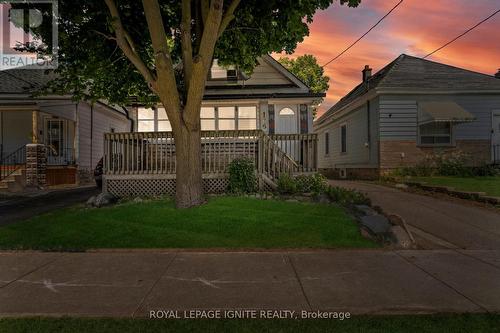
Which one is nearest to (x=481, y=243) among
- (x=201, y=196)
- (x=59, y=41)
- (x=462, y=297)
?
(x=462, y=297)

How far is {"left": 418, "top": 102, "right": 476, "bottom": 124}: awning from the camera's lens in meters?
17.1

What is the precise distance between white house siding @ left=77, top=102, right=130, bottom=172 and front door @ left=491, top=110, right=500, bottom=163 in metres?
19.5

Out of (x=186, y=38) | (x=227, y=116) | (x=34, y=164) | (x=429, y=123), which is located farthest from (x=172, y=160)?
(x=429, y=123)

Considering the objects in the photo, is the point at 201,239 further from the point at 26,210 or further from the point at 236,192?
the point at 26,210

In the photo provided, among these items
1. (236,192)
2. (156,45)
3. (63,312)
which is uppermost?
(156,45)

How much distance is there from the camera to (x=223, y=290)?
186 inches

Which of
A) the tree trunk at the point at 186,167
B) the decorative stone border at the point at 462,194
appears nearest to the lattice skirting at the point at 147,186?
the tree trunk at the point at 186,167

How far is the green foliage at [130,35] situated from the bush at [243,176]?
271cm

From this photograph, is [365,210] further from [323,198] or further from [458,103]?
[458,103]

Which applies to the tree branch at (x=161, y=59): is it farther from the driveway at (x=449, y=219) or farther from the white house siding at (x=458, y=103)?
the white house siding at (x=458, y=103)

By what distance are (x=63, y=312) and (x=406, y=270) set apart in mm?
4439

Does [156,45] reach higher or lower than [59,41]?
lower

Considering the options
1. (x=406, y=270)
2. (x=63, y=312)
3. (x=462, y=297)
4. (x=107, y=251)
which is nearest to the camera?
(x=63, y=312)

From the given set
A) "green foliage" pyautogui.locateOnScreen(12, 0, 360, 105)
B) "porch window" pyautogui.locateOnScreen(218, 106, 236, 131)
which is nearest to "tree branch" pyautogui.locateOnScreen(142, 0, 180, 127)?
"green foliage" pyautogui.locateOnScreen(12, 0, 360, 105)
